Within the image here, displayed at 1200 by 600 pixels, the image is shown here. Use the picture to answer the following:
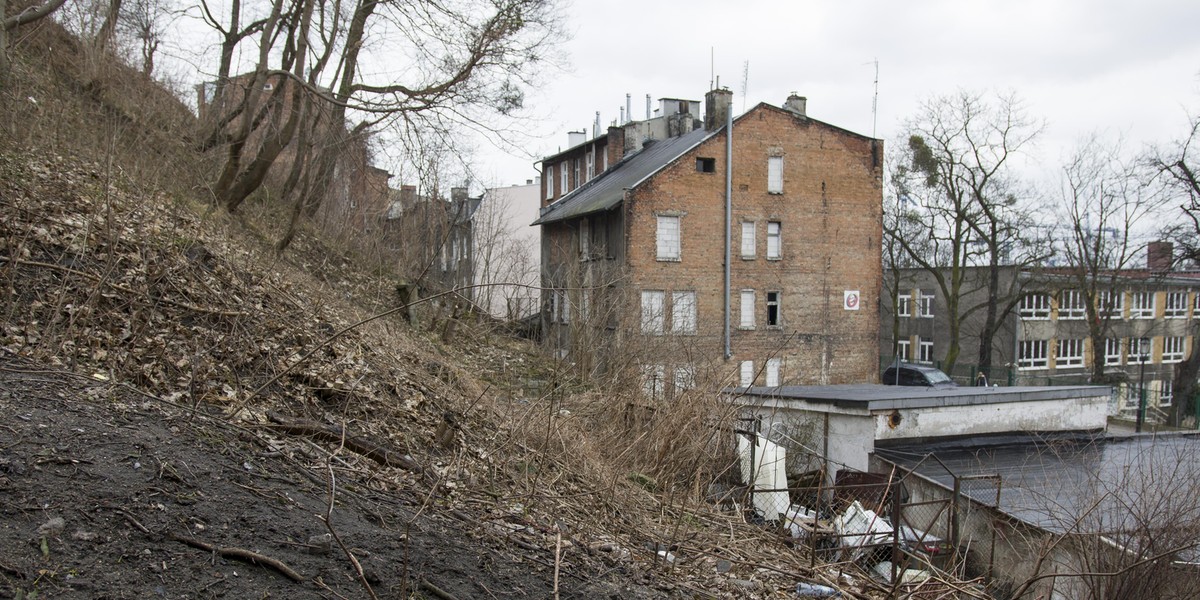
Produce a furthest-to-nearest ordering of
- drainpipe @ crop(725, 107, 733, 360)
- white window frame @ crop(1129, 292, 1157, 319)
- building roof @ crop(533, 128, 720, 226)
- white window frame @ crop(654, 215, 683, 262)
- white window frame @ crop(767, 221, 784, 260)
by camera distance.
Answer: white window frame @ crop(1129, 292, 1157, 319) → white window frame @ crop(767, 221, 784, 260) → building roof @ crop(533, 128, 720, 226) → drainpipe @ crop(725, 107, 733, 360) → white window frame @ crop(654, 215, 683, 262)

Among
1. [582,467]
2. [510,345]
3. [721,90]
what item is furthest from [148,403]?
[721,90]

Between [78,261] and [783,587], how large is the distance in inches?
247

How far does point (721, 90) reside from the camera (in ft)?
99.1

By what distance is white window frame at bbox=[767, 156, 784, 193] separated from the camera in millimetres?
29594

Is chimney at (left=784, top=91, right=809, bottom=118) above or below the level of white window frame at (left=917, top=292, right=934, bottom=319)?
above

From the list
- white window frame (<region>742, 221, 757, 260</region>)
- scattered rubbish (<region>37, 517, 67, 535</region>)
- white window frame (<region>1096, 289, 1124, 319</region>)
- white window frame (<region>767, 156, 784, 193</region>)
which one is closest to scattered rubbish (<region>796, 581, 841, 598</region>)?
scattered rubbish (<region>37, 517, 67, 535</region>)

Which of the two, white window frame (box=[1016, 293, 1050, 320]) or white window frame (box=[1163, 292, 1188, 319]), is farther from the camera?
white window frame (box=[1163, 292, 1188, 319])

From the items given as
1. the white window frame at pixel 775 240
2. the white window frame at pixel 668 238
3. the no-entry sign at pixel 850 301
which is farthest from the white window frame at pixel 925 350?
the white window frame at pixel 668 238

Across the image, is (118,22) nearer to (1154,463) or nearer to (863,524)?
(863,524)

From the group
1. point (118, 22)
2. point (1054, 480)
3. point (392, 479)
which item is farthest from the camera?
point (118, 22)

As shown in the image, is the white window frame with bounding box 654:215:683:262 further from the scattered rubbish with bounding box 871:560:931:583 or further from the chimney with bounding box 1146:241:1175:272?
the scattered rubbish with bounding box 871:560:931:583

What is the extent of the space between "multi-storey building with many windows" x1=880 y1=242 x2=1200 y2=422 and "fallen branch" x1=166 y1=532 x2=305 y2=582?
32.8 metres

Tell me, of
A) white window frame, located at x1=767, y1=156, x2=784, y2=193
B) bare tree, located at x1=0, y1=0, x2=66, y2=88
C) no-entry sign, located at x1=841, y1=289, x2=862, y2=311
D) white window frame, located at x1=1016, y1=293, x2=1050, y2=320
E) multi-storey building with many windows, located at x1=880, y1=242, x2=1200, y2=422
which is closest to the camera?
bare tree, located at x1=0, y1=0, x2=66, y2=88

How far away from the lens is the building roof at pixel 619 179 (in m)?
28.7
